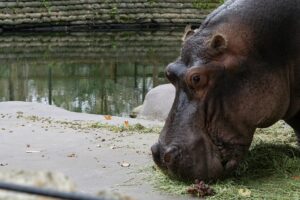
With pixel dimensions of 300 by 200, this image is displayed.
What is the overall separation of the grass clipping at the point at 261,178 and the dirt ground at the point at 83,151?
12cm

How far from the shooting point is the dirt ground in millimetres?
4101

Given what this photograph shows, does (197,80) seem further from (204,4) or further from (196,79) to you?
(204,4)

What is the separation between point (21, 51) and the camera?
59.5ft

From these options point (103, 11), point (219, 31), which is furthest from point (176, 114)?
point (103, 11)

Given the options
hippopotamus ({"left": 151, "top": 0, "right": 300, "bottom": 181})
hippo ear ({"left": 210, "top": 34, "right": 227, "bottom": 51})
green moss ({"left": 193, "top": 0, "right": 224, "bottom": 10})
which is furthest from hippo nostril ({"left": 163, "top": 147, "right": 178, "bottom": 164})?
green moss ({"left": 193, "top": 0, "right": 224, "bottom": 10})

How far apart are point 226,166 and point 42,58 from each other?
45.0 ft

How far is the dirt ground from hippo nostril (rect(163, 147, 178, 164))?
23 centimetres

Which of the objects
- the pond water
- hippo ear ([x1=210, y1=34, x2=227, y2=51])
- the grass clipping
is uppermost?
hippo ear ([x1=210, y1=34, x2=227, y2=51])

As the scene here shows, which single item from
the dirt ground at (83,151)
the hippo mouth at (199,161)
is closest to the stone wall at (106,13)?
the dirt ground at (83,151)

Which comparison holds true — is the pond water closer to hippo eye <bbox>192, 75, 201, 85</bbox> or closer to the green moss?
the green moss

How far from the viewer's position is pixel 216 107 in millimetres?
3621

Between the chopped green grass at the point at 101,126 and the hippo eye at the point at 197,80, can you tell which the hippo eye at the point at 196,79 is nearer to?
the hippo eye at the point at 197,80

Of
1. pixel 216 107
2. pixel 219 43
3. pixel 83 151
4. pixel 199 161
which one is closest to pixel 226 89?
pixel 216 107

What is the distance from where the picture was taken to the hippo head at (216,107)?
361 cm
